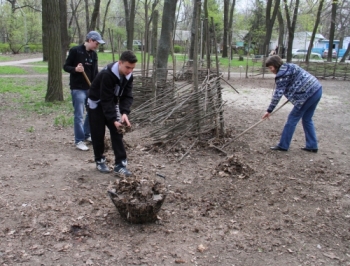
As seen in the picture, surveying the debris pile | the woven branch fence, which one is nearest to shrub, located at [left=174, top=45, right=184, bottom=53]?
the woven branch fence

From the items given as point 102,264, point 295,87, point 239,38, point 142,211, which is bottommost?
point 102,264

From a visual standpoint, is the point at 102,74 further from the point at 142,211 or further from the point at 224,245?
the point at 224,245

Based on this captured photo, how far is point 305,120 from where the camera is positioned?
15.9 feet

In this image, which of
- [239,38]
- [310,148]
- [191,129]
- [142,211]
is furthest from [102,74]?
[239,38]

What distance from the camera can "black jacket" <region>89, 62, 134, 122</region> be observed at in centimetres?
341

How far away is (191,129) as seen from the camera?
490 centimetres

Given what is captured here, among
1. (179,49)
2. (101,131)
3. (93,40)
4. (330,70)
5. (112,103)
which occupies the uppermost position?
(179,49)

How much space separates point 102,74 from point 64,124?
268 centimetres

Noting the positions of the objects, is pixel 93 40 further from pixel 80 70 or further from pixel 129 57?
pixel 129 57

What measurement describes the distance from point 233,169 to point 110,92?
63.5 inches

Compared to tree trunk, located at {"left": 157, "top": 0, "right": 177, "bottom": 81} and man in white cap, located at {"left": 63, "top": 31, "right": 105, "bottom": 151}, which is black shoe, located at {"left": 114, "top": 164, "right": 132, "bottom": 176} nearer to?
man in white cap, located at {"left": 63, "top": 31, "right": 105, "bottom": 151}

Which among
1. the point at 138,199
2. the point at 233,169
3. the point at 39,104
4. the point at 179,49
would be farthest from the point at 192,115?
the point at 179,49

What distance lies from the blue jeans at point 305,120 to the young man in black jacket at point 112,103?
2330 millimetres

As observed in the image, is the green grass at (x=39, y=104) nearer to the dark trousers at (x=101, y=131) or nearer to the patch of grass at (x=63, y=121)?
the patch of grass at (x=63, y=121)
